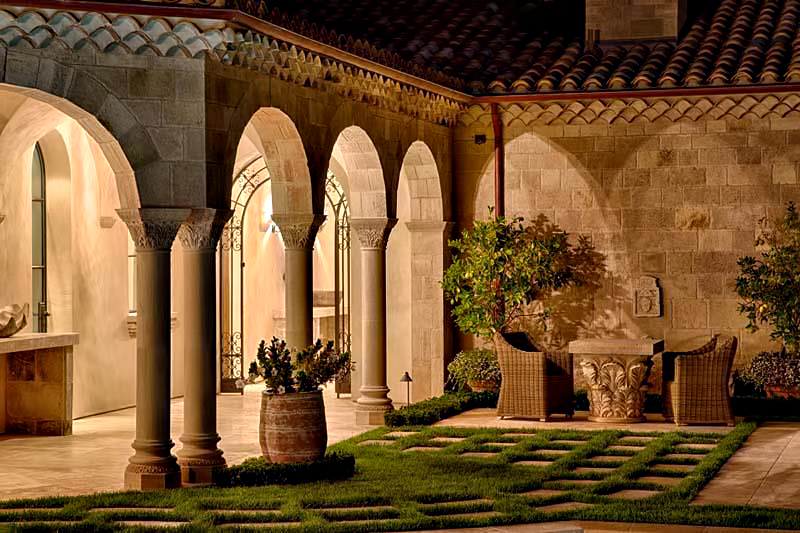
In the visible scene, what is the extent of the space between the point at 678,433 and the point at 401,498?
14.0 feet

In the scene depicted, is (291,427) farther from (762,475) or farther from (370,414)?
(370,414)

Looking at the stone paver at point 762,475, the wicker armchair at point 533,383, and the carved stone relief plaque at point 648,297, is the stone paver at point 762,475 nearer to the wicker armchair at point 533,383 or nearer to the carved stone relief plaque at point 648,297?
the wicker armchair at point 533,383

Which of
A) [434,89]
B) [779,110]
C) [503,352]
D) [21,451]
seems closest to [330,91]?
[434,89]

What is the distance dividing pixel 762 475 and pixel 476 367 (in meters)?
5.62

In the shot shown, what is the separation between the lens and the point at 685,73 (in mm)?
16312

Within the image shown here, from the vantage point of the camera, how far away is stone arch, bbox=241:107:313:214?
12.9 m

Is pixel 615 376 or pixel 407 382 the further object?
pixel 407 382

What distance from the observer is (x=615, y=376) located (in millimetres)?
14320

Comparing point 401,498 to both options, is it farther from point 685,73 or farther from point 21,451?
point 685,73

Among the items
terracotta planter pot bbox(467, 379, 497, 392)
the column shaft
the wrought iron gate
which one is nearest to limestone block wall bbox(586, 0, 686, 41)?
the wrought iron gate

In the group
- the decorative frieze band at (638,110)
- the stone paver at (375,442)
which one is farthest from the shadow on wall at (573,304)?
the stone paver at (375,442)

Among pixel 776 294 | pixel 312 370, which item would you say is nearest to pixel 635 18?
pixel 776 294

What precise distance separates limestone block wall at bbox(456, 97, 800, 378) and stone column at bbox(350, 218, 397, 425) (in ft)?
7.83

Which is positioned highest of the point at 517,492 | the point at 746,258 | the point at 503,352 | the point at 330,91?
the point at 330,91
